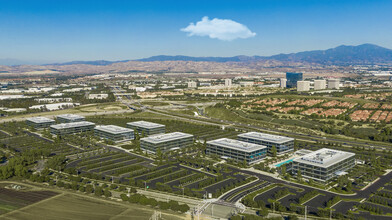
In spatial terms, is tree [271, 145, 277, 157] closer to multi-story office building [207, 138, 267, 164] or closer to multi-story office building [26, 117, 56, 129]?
multi-story office building [207, 138, 267, 164]

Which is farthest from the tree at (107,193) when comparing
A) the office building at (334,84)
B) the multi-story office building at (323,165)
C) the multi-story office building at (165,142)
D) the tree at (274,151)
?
the office building at (334,84)

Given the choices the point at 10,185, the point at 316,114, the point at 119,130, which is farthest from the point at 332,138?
the point at 10,185

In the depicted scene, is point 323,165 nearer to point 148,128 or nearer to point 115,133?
point 148,128

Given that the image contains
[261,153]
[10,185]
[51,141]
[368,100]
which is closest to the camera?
[10,185]

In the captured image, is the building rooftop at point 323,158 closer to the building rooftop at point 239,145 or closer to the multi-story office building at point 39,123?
the building rooftop at point 239,145

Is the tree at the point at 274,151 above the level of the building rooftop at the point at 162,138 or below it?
below

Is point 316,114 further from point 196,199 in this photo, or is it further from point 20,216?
point 20,216

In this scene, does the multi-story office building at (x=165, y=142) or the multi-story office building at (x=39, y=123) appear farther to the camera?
the multi-story office building at (x=39, y=123)
